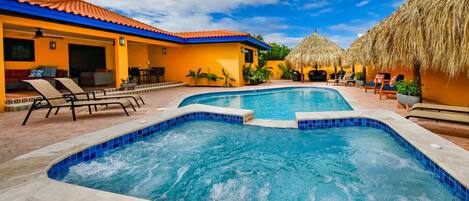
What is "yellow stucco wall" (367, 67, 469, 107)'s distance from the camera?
6313 mm

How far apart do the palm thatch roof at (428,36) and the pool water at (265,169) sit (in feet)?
5.77

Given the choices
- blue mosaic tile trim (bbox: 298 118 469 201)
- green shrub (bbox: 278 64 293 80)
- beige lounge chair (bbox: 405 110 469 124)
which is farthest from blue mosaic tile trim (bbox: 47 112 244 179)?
green shrub (bbox: 278 64 293 80)

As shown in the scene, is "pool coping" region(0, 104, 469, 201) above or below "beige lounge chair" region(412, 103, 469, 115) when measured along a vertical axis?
below

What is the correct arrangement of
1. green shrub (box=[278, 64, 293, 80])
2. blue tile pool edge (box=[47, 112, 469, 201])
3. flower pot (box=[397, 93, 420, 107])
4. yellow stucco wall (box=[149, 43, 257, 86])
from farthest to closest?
1. green shrub (box=[278, 64, 293, 80])
2. yellow stucco wall (box=[149, 43, 257, 86])
3. flower pot (box=[397, 93, 420, 107])
4. blue tile pool edge (box=[47, 112, 469, 201])

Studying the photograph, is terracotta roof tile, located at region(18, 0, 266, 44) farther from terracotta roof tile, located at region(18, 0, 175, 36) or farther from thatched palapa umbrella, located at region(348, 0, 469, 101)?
thatched palapa umbrella, located at region(348, 0, 469, 101)

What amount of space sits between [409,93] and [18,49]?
1413 centimetres

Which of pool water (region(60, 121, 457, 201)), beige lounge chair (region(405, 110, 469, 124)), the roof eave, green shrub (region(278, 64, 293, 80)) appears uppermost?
the roof eave

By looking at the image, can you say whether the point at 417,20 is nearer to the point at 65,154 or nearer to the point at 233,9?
the point at 65,154

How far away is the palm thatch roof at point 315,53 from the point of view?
19.4m

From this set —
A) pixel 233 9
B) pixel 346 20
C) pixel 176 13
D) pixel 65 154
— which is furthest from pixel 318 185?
pixel 346 20

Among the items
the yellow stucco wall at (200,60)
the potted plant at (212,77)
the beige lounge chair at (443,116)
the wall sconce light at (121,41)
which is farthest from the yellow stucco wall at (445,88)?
the wall sconce light at (121,41)

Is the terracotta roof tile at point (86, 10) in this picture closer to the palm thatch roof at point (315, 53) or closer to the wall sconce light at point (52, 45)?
the wall sconce light at point (52, 45)

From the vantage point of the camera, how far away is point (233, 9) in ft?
81.4

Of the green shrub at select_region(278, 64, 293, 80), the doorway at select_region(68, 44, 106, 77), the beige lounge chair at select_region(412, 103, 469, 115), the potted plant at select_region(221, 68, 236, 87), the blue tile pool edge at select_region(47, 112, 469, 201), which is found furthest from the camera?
the green shrub at select_region(278, 64, 293, 80)
